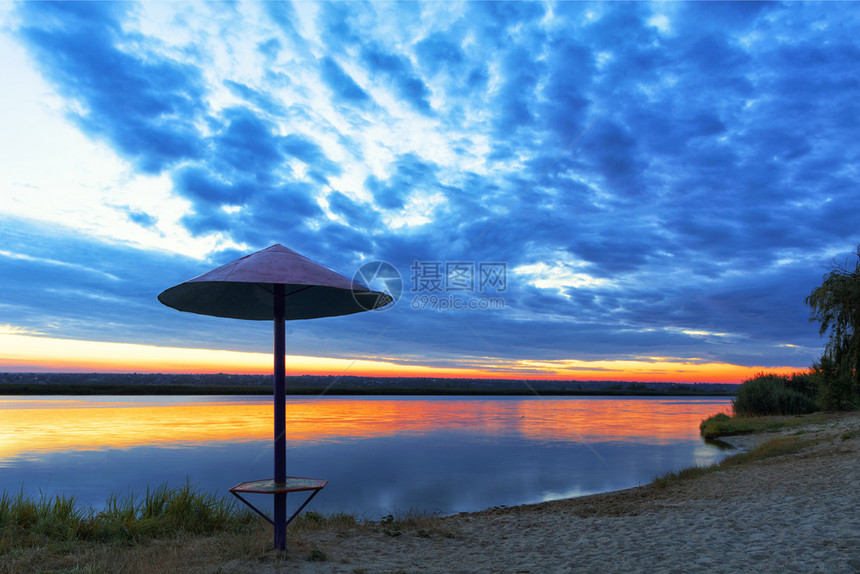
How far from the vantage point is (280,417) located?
6871mm

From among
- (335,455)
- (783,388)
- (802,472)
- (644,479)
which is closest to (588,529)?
(802,472)

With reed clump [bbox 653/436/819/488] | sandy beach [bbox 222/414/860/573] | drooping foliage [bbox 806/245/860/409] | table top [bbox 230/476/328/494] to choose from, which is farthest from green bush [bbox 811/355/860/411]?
table top [bbox 230/476/328/494]

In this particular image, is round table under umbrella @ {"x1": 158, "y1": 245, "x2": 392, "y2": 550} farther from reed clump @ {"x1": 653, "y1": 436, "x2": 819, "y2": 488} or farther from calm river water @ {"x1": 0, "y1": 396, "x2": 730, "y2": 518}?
reed clump @ {"x1": 653, "y1": 436, "x2": 819, "y2": 488}

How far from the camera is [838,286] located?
26438 mm

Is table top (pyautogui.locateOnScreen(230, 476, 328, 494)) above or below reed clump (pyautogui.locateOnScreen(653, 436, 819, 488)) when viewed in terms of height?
above

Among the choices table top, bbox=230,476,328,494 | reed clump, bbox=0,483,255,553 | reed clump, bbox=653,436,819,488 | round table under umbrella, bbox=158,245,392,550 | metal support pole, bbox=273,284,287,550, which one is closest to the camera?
table top, bbox=230,476,328,494

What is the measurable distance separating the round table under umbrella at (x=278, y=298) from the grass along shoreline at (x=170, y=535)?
0.73m

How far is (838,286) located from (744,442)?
909 cm

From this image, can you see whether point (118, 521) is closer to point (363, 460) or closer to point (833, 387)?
point (363, 460)

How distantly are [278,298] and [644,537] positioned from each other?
652 centimetres

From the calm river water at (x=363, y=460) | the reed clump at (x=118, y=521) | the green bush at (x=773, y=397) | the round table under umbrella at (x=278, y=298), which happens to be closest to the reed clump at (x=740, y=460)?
the calm river water at (x=363, y=460)

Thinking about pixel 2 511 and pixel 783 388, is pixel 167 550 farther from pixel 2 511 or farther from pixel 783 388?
pixel 783 388

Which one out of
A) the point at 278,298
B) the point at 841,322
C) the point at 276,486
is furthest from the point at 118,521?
the point at 841,322

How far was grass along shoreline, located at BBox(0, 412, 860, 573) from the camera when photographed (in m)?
6.50
